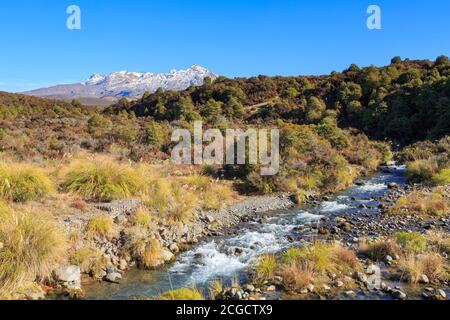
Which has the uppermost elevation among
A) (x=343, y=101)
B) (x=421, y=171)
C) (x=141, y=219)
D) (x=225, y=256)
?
(x=343, y=101)

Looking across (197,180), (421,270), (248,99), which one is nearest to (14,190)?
(197,180)

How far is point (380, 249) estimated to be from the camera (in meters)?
9.69

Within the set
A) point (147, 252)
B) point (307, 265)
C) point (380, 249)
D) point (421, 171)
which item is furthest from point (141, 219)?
point (421, 171)

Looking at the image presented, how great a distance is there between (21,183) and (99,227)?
2.93 meters

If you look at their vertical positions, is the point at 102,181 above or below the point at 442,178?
above

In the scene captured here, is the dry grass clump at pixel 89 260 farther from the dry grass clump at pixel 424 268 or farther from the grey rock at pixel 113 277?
the dry grass clump at pixel 424 268

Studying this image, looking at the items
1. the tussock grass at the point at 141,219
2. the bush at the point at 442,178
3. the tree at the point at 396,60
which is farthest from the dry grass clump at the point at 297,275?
the tree at the point at 396,60

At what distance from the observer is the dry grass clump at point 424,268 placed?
8211 millimetres

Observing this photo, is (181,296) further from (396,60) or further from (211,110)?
(396,60)

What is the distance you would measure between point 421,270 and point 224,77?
54.3 meters

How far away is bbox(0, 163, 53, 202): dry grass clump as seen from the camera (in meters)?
10.5

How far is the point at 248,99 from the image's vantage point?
2066 inches

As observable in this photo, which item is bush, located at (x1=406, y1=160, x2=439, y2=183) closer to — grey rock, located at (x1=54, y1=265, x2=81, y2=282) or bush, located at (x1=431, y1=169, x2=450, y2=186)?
bush, located at (x1=431, y1=169, x2=450, y2=186)

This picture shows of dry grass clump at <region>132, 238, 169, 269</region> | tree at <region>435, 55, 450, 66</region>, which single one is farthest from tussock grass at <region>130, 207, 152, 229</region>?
tree at <region>435, 55, 450, 66</region>
